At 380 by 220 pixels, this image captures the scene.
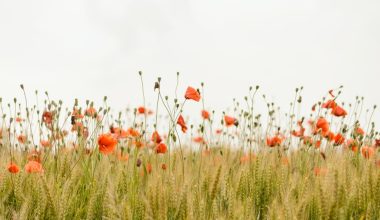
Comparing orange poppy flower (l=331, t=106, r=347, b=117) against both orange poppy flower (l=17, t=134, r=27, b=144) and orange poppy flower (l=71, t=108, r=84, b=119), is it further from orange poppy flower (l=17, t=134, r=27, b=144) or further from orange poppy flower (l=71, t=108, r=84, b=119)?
orange poppy flower (l=17, t=134, r=27, b=144)

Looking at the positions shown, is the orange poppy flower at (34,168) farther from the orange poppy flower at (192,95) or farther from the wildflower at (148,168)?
the orange poppy flower at (192,95)

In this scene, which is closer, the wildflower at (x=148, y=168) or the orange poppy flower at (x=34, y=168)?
the orange poppy flower at (x=34, y=168)

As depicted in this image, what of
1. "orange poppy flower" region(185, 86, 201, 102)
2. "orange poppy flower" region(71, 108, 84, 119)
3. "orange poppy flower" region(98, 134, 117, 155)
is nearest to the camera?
"orange poppy flower" region(98, 134, 117, 155)

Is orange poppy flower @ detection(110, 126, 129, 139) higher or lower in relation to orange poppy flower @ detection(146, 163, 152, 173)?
higher

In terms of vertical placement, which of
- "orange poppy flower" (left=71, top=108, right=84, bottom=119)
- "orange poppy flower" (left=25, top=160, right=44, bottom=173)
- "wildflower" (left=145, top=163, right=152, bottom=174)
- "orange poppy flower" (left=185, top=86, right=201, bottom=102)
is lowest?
"wildflower" (left=145, top=163, right=152, bottom=174)

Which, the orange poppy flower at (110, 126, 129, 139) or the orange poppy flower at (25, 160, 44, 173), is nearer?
the orange poppy flower at (25, 160, 44, 173)

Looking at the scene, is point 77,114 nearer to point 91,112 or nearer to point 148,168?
point 91,112

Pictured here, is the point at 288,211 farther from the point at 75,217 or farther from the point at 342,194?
the point at 75,217

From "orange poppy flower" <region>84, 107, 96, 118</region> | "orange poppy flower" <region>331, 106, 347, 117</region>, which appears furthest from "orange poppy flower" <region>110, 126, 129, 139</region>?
"orange poppy flower" <region>331, 106, 347, 117</region>

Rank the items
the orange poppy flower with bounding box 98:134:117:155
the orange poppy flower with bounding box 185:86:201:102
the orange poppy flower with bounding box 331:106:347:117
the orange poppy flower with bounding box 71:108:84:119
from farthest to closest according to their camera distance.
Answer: the orange poppy flower with bounding box 331:106:347:117, the orange poppy flower with bounding box 71:108:84:119, the orange poppy flower with bounding box 185:86:201:102, the orange poppy flower with bounding box 98:134:117:155

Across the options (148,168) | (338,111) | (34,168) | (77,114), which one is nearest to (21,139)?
(77,114)

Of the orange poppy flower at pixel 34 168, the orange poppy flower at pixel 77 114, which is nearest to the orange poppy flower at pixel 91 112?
the orange poppy flower at pixel 77 114

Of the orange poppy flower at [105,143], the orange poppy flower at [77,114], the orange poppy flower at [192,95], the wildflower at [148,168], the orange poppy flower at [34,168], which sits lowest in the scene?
the wildflower at [148,168]

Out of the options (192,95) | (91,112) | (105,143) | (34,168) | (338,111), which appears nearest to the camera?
(34,168)
